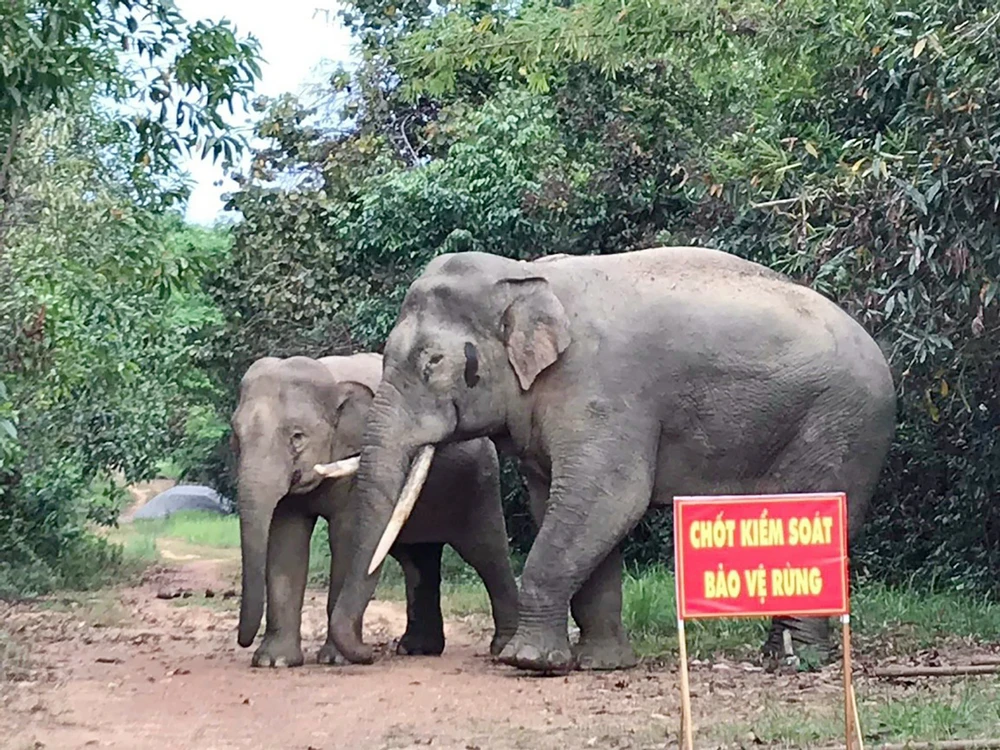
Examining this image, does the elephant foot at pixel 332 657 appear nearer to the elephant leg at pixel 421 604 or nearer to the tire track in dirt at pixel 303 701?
the tire track in dirt at pixel 303 701

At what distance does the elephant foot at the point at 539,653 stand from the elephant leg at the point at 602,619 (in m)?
0.41

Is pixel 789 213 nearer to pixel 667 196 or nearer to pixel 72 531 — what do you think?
pixel 667 196

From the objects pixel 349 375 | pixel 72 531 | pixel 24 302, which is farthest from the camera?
pixel 72 531

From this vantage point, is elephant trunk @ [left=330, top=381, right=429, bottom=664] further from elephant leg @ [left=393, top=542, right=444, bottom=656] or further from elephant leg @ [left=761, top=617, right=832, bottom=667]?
elephant leg @ [left=761, top=617, right=832, bottom=667]

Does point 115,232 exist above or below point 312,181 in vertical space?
below

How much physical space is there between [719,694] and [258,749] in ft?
8.57

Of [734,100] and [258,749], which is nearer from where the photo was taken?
[258,749]

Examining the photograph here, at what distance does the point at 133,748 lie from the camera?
783 cm

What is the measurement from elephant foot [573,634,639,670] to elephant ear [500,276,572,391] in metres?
1.69

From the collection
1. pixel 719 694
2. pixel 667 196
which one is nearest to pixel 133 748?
pixel 719 694

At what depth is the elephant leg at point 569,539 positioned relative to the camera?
33.4 feet

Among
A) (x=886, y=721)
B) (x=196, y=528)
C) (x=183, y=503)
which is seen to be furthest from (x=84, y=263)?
(x=183, y=503)

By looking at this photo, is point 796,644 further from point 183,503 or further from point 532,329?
point 183,503

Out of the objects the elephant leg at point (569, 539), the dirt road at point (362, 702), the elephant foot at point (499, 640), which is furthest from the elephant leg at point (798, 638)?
the elephant foot at point (499, 640)
